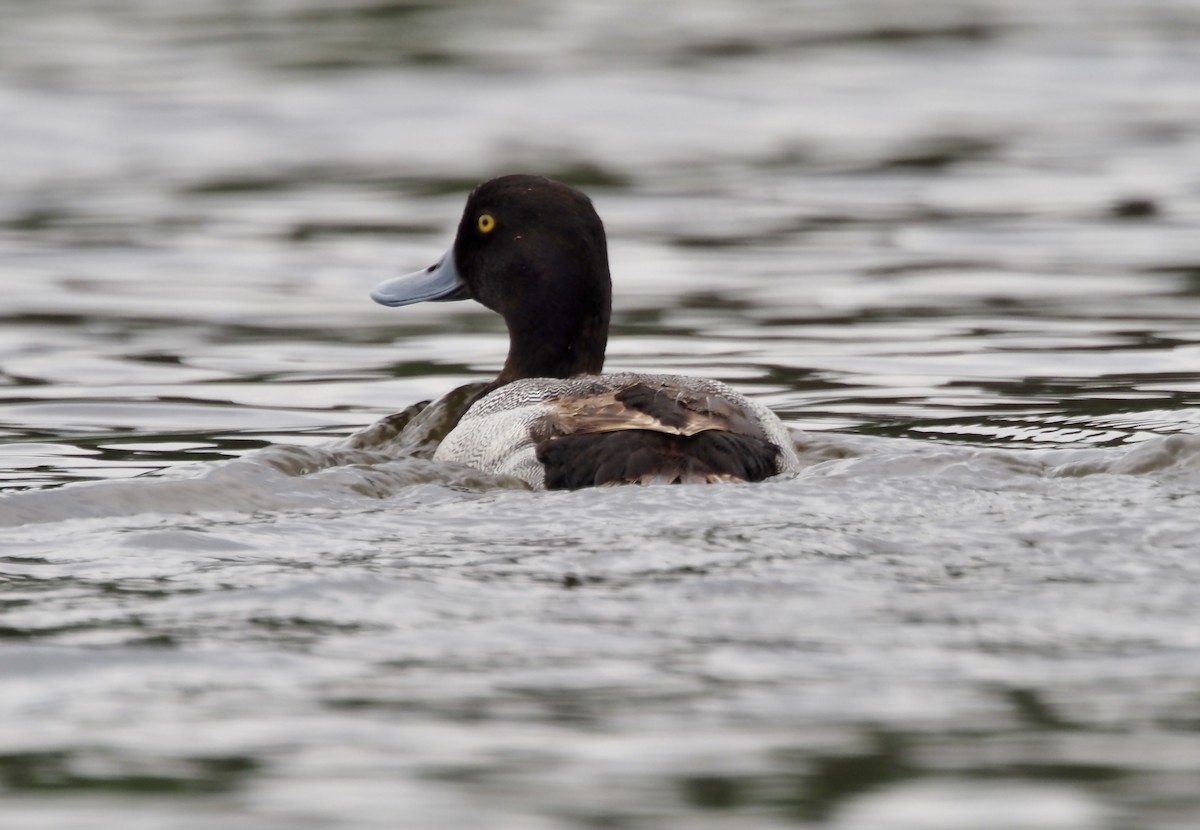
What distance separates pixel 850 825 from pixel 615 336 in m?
8.39

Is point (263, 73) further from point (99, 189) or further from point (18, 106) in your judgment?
point (99, 189)

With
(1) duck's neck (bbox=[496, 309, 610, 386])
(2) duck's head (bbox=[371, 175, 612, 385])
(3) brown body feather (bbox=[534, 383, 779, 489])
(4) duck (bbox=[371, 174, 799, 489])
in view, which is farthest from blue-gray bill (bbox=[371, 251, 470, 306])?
(3) brown body feather (bbox=[534, 383, 779, 489])

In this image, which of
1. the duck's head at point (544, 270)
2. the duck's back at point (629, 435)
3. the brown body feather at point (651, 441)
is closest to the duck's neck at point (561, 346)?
the duck's head at point (544, 270)

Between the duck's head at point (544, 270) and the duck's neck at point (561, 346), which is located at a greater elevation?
the duck's head at point (544, 270)

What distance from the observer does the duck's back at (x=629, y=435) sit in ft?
23.6

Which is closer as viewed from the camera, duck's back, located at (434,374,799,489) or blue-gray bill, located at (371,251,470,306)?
duck's back, located at (434,374,799,489)

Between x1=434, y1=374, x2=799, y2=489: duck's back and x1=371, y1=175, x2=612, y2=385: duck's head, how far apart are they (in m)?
0.94

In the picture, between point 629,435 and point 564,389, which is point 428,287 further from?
point 629,435

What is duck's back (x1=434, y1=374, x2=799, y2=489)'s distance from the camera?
719 cm

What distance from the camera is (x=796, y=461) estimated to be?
800 cm

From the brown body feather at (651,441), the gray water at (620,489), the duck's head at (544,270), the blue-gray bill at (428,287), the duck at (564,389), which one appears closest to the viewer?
the gray water at (620,489)

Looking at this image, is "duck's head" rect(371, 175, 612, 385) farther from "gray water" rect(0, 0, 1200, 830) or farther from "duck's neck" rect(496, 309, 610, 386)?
"gray water" rect(0, 0, 1200, 830)

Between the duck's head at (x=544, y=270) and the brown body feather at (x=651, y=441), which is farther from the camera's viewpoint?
the duck's head at (x=544, y=270)

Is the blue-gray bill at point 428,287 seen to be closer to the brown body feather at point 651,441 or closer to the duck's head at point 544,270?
the duck's head at point 544,270
